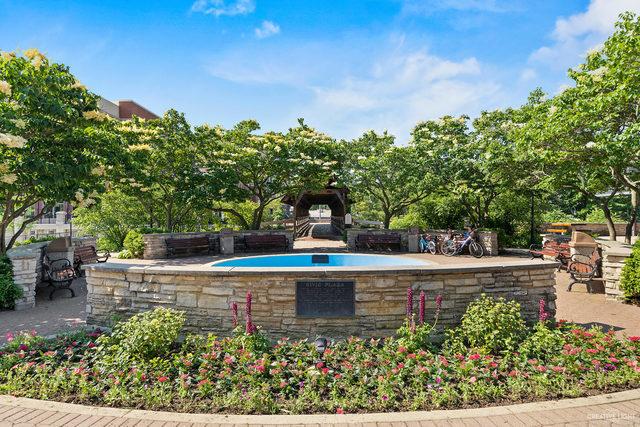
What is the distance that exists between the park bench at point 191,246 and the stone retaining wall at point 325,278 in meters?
7.52

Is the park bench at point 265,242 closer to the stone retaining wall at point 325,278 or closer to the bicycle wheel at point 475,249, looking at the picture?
the bicycle wheel at point 475,249

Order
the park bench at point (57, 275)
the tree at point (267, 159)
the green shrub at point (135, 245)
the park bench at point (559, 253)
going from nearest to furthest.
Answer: the park bench at point (57, 275)
the park bench at point (559, 253)
the green shrub at point (135, 245)
the tree at point (267, 159)

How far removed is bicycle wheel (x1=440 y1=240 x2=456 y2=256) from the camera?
49.7 feet

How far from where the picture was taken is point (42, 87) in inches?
388

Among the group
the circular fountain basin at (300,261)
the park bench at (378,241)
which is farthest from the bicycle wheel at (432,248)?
the circular fountain basin at (300,261)

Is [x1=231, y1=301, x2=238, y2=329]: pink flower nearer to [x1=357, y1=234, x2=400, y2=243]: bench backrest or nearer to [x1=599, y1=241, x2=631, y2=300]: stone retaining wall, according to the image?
[x1=599, y1=241, x2=631, y2=300]: stone retaining wall

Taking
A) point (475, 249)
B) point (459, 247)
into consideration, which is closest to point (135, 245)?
point (459, 247)

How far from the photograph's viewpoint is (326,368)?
15.3 ft

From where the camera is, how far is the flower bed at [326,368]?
14.0 ft

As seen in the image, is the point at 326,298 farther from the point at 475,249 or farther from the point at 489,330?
the point at 475,249

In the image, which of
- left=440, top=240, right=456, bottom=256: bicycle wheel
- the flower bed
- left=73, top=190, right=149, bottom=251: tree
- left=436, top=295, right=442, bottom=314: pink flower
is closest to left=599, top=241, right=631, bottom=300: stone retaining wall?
the flower bed

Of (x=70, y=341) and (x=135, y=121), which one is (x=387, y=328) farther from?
(x=135, y=121)

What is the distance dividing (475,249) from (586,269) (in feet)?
14.9

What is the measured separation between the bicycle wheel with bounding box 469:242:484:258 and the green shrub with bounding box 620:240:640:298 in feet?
19.8
